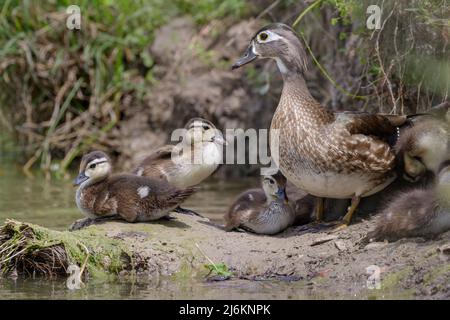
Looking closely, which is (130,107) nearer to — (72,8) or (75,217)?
(72,8)

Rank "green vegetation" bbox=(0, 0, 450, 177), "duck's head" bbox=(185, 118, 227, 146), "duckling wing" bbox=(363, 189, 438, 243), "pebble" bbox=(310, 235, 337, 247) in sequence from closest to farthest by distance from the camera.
Answer: "duckling wing" bbox=(363, 189, 438, 243) < "pebble" bbox=(310, 235, 337, 247) < "duck's head" bbox=(185, 118, 227, 146) < "green vegetation" bbox=(0, 0, 450, 177)

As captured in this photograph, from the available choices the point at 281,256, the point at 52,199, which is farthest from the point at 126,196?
the point at 52,199

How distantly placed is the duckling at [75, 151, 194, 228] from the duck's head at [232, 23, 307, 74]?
1267 mm

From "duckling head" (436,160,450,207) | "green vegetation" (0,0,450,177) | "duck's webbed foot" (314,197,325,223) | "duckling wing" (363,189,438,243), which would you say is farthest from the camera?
"green vegetation" (0,0,450,177)

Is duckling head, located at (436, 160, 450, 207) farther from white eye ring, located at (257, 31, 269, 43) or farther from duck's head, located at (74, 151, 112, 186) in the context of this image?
duck's head, located at (74, 151, 112, 186)

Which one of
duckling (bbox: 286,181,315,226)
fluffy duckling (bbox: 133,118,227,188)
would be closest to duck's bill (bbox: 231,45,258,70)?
fluffy duckling (bbox: 133,118,227,188)

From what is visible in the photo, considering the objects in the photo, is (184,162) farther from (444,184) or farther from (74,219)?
(444,184)

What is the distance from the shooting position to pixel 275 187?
24.5 feet

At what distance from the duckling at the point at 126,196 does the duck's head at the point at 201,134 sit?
1256 mm

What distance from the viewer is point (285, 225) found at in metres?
7.48

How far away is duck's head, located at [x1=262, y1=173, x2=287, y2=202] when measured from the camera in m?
7.44

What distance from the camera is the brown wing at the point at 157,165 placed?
26.9 ft
